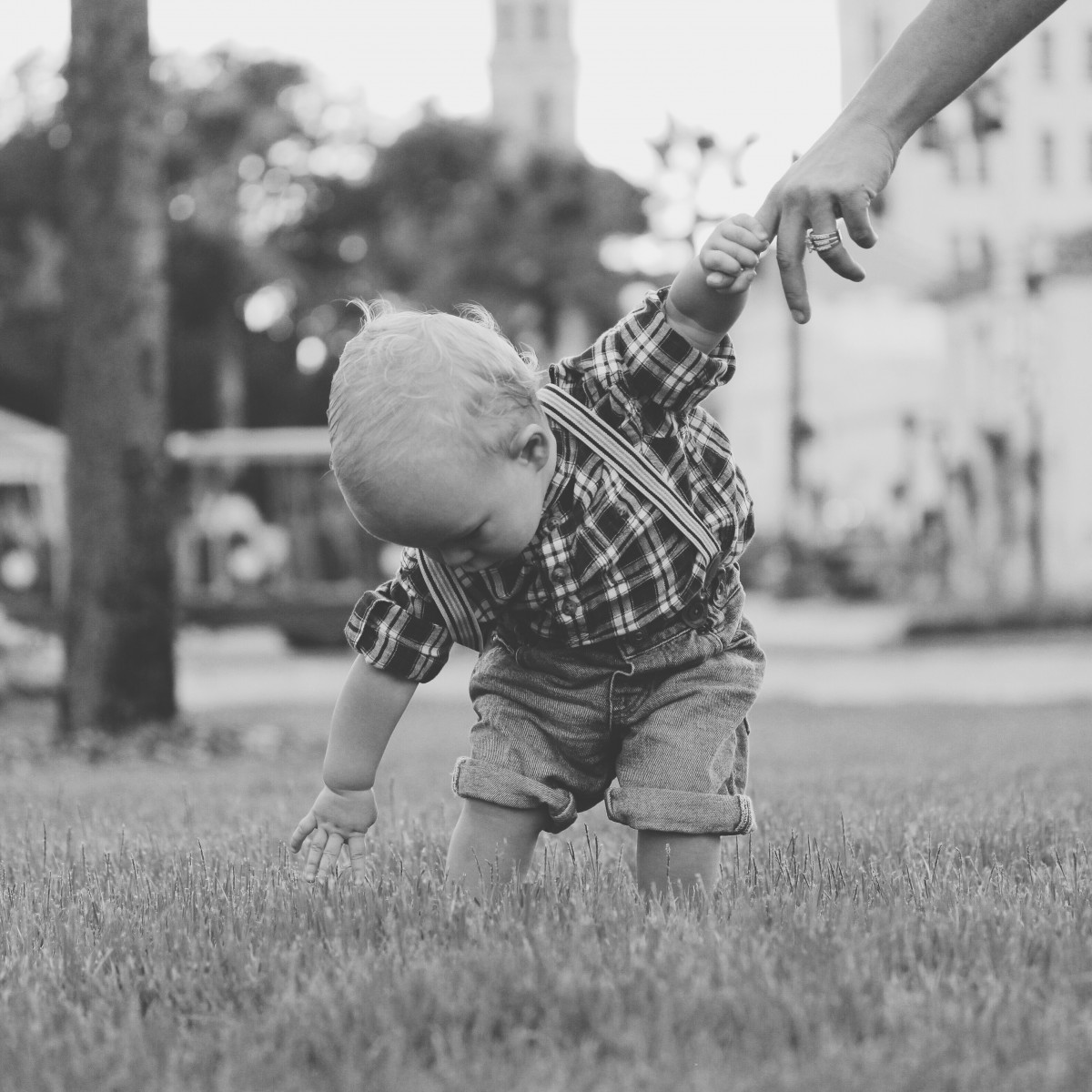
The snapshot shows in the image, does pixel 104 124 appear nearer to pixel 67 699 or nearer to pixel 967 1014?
pixel 67 699

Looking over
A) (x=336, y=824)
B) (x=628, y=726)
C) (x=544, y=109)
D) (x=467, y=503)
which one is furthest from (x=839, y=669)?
(x=544, y=109)

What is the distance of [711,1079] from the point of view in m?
1.66

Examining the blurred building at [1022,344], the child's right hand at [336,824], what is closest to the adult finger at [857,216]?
the child's right hand at [336,824]

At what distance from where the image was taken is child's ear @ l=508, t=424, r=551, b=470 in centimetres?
267

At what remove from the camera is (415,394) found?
2.56m

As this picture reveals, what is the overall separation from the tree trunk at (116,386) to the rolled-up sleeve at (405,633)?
5.13 meters

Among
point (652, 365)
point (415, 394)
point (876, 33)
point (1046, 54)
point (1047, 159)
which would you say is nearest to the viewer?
point (415, 394)

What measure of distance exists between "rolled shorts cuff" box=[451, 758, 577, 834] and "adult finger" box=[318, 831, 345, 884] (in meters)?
0.25

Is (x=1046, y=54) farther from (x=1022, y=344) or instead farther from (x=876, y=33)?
(x=876, y=33)

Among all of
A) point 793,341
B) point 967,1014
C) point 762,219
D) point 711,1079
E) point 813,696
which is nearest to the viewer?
point 711,1079

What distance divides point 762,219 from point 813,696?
32.6 ft

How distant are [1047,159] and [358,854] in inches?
975

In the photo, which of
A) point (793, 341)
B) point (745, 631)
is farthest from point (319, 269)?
point (745, 631)

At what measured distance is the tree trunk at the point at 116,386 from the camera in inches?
307
